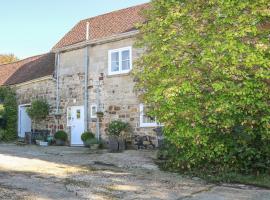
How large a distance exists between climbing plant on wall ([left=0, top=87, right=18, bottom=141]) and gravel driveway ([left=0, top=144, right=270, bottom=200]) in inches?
428

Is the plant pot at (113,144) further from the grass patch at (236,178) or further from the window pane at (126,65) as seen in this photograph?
the grass patch at (236,178)

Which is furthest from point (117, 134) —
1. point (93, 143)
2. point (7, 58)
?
point (7, 58)

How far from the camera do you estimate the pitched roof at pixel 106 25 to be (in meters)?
19.3

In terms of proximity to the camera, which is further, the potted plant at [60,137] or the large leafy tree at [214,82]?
the potted plant at [60,137]

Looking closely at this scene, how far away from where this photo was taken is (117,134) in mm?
17469

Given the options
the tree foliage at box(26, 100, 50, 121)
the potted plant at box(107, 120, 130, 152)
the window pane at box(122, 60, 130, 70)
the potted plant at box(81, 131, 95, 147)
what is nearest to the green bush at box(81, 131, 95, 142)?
the potted plant at box(81, 131, 95, 147)

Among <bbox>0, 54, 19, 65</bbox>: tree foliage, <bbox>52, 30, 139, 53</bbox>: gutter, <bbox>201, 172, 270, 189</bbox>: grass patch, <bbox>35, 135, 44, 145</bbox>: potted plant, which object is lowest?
<bbox>201, 172, 270, 189</bbox>: grass patch

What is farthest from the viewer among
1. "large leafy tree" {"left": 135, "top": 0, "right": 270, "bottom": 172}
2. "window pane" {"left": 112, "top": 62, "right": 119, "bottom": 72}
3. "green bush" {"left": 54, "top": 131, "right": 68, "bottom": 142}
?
"green bush" {"left": 54, "top": 131, "right": 68, "bottom": 142}

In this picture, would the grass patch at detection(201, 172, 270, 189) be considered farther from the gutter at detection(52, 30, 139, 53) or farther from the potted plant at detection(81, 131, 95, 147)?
the potted plant at detection(81, 131, 95, 147)

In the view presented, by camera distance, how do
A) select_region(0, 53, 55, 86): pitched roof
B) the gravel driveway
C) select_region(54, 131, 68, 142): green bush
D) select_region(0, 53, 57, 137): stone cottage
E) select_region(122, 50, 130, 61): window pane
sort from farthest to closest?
select_region(0, 53, 55, 86): pitched roof < select_region(0, 53, 57, 137): stone cottage < select_region(54, 131, 68, 142): green bush < select_region(122, 50, 130, 61): window pane < the gravel driveway

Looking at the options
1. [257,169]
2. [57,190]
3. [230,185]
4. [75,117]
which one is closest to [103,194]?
[57,190]

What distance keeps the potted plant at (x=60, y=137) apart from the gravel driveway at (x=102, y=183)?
7.10m

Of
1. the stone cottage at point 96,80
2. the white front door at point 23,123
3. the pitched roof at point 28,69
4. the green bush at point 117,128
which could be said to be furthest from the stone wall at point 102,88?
the white front door at point 23,123

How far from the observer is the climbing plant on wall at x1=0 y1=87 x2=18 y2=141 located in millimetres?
23312
